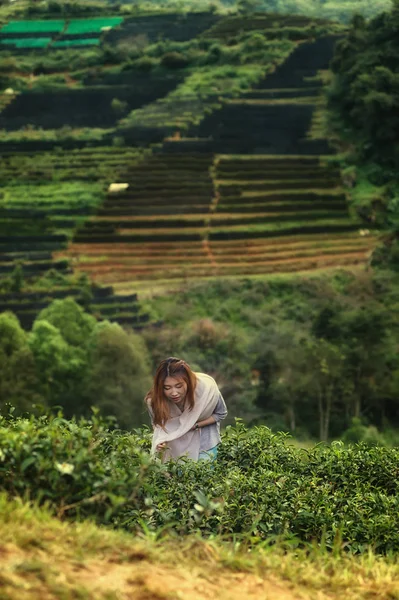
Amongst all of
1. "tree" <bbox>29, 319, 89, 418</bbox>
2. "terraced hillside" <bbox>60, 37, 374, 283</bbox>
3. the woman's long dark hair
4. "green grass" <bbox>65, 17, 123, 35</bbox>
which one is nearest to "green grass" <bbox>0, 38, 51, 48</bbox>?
"green grass" <bbox>65, 17, 123, 35</bbox>

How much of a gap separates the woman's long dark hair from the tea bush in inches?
8.8

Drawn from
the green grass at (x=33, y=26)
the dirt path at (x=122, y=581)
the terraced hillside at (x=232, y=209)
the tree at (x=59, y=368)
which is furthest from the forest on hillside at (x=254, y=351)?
the green grass at (x=33, y=26)

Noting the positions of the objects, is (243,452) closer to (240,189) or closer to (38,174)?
(240,189)

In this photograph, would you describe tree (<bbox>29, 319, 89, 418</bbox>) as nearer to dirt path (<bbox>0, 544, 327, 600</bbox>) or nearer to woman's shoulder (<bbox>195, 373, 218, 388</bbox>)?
woman's shoulder (<bbox>195, 373, 218, 388</bbox>)

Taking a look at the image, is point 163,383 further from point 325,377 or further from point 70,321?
point 70,321

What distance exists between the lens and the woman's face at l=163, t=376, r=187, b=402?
6448mm

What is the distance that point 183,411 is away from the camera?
661cm

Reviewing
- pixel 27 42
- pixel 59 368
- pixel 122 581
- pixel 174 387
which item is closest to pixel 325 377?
pixel 59 368

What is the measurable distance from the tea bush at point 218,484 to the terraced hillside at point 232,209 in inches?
Result: 1322

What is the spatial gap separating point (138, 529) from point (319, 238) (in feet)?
125

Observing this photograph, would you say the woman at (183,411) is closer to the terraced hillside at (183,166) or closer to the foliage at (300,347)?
the foliage at (300,347)

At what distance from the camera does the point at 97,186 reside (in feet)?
157

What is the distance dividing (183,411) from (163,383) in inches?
10.9

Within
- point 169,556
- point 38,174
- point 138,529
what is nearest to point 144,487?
point 138,529
